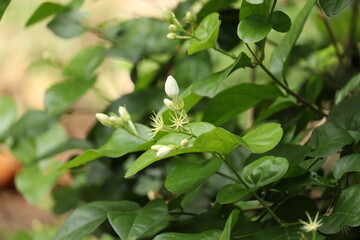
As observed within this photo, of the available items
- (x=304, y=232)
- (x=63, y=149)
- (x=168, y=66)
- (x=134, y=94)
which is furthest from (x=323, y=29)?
(x=304, y=232)

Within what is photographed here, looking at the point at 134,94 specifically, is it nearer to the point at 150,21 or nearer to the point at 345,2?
the point at 150,21

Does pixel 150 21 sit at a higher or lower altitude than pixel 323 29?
higher

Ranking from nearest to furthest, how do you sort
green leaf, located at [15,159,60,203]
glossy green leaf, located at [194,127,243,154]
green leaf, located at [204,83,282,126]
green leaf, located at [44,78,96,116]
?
glossy green leaf, located at [194,127,243,154] < green leaf, located at [204,83,282,126] < green leaf, located at [44,78,96,116] < green leaf, located at [15,159,60,203]

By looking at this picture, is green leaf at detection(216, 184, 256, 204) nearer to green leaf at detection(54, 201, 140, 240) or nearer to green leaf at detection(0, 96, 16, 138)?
green leaf at detection(54, 201, 140, 240)

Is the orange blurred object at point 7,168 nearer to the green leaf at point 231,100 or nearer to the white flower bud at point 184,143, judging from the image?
the green leaf at point 231,100

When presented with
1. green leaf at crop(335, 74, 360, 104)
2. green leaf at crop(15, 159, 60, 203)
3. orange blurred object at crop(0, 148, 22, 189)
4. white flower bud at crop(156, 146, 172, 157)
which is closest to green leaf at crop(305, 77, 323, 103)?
green leaf at crop(335, 74, 360, 104)

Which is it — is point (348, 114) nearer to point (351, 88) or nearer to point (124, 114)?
point (351, 88)

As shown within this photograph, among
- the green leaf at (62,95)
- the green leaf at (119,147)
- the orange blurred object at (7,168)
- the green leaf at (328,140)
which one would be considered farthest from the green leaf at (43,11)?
the orange blurred object at (7,168)
